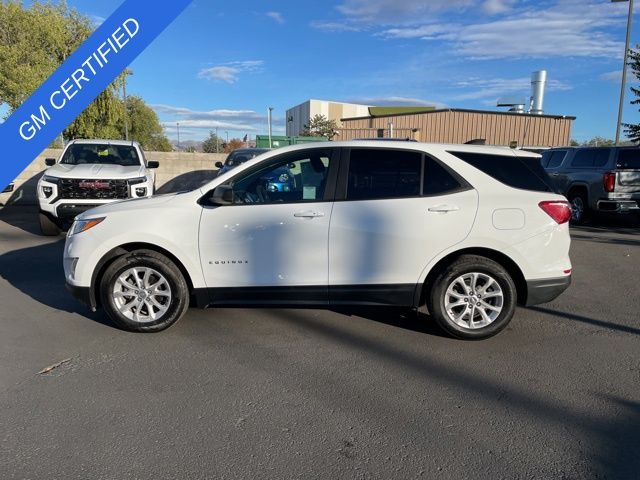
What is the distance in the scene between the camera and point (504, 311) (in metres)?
4.17

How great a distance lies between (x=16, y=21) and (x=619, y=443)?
28.0 m

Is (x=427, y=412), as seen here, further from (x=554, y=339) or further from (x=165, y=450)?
(x=554, y=339)

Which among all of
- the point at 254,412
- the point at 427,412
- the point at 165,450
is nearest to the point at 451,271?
the point at 427,412

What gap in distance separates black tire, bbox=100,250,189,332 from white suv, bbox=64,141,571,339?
11 millimetres

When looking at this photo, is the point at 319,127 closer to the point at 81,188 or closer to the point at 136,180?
the point at 136,180

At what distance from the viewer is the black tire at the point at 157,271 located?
4215mm

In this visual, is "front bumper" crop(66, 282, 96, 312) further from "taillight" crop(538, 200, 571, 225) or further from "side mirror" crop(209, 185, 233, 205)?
"taillight" crop(538, 200, 571, 225)

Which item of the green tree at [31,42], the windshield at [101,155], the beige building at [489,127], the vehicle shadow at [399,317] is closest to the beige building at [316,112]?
the beige building at [489,127]

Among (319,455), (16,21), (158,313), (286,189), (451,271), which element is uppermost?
(16,21)

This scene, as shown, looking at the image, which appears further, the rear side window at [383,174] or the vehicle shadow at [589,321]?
the vehicle shadow at [589,321]

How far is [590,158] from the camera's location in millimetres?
10953

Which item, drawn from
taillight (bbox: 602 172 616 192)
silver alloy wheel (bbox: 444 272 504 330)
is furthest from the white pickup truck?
taillight (bbox: 602 172 616 192)

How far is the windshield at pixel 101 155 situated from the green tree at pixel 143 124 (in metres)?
45.5

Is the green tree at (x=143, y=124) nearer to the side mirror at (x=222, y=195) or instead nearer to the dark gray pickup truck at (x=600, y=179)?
the dark gray pickup truck at (x=600, y=179)
